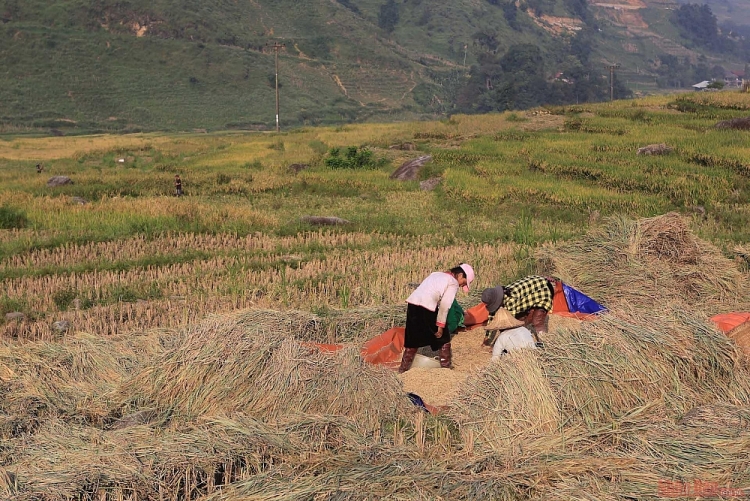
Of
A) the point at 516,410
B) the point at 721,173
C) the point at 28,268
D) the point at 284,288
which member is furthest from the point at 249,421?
the point at 721,173

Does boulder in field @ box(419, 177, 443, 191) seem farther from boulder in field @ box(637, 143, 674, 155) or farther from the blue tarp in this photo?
the blue tarp

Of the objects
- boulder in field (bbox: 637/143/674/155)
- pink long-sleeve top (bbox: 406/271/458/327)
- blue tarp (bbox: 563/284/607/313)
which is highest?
pink long-sleeve top (bbox: 406/271/458/327)

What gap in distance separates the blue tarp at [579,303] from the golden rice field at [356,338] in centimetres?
67

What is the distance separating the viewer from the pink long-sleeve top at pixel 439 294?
7152mm

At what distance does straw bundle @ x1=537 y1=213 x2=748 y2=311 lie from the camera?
9.48 metres

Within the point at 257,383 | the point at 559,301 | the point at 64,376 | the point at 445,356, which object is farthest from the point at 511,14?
the point at 257,383

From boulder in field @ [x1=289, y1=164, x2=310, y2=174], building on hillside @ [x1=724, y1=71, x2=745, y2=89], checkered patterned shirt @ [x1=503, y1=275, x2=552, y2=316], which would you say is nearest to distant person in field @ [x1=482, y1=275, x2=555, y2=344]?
checkered patterned shirt @ [x1=503, y1=275, x2=552, y2=316]

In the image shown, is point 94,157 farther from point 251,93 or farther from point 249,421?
point 251,93

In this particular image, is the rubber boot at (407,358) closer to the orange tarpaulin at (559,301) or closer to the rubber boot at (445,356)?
the rubber boot at (445,356)

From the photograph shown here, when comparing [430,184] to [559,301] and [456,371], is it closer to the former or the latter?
[559,301]

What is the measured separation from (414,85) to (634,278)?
80061 mm

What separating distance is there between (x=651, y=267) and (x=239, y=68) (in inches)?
2750

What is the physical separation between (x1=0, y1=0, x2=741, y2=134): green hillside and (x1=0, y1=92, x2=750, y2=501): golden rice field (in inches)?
1710

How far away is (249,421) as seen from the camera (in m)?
5.21
